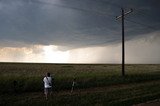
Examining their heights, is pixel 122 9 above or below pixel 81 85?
above

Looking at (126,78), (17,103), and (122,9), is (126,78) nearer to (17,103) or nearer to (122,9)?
(122,9)

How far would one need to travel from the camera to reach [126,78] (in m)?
37.1

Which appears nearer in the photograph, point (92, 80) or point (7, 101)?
point (7, 101)

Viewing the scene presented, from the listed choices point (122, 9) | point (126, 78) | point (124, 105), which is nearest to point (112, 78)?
point (126, 78)

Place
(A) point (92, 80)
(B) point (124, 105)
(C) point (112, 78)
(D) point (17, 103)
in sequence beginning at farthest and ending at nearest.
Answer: (C) point (112, 78) < (A) point (92, 80) < (D) point (17, 103) < (B) point (124, 105)

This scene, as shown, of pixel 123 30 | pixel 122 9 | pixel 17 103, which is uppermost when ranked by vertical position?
pixel 122 9

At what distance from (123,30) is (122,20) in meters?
1.50

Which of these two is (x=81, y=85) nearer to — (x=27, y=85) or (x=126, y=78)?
(x=27, y=85)

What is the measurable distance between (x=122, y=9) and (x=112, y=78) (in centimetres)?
1004

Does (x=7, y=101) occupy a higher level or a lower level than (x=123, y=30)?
lower

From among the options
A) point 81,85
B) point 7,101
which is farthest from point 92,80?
point 7,101

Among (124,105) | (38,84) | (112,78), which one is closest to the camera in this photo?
(124,105)

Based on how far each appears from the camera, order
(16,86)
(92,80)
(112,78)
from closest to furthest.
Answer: (16,86) → (92,80) → (112,78)

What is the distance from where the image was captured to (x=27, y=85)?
27297 millimetres
